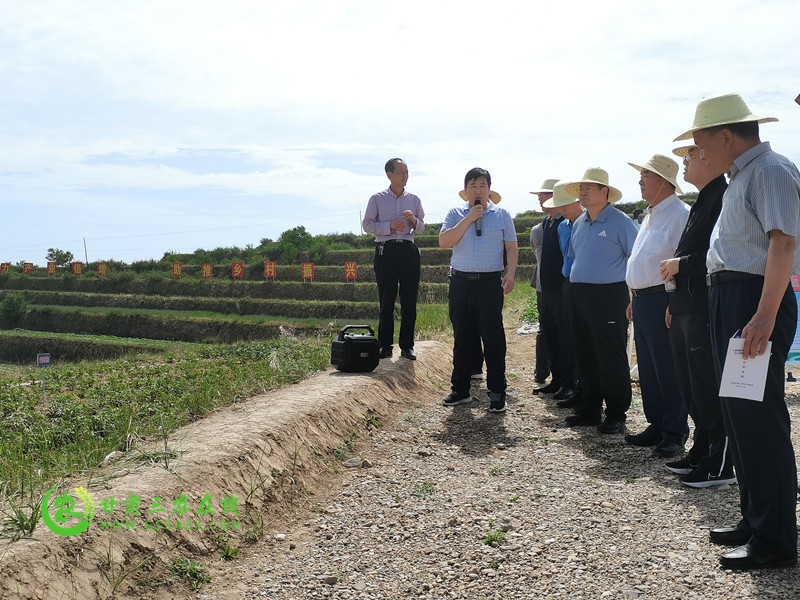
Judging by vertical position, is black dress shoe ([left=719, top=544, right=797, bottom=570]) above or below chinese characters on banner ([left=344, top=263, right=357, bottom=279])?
below

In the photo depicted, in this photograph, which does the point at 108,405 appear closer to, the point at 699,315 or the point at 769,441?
the point at 699,315

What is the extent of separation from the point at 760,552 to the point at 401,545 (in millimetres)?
1499

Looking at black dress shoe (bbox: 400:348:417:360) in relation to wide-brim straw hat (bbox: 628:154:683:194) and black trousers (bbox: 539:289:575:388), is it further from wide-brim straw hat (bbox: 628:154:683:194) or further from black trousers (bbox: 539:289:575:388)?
wide-brim straw hat (bbox: 628:154:683:194)

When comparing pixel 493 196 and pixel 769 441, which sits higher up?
pixel 493 196

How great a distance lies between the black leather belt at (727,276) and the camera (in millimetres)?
2615

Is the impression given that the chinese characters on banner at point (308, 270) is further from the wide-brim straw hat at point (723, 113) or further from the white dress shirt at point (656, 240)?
the wide-brim straw hat at point (723, 113)

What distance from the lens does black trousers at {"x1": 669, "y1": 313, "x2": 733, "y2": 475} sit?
3.46 meters

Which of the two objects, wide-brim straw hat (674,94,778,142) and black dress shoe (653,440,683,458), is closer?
wide-brim straw hat (674,94,778,142)

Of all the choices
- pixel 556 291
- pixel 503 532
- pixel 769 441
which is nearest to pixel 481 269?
pixel 556 291

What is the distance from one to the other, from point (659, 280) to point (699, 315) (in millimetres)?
656

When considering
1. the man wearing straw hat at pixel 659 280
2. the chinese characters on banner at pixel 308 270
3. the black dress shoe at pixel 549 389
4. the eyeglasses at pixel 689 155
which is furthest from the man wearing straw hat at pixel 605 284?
the chinese characters on banner at pixel 308 270

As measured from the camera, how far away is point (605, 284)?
469 cm

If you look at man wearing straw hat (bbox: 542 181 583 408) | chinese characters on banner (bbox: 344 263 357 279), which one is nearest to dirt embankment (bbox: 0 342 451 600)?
man wearing straw hat (bbox: 542 181 583 408)

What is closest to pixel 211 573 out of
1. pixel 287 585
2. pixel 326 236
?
pixel 287 585
